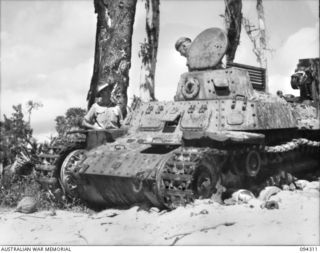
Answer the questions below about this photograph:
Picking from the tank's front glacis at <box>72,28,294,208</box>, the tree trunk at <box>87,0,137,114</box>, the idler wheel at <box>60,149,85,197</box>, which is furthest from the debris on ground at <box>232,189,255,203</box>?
the tree trunk at <box>87,0,137,114</box>

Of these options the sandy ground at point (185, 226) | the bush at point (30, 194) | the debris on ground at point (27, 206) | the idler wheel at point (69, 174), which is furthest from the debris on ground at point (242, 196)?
the debris on ground at point (27, 206)

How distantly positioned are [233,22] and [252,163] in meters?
8.78

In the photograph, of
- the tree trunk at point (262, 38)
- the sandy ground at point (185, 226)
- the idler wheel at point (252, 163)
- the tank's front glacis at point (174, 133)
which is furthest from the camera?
the tree trunk at point (262, 38)

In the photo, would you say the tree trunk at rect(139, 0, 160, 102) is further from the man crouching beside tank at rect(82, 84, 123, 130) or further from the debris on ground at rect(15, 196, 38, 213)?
the debris on ground at rect(15, 196, 38, 213)

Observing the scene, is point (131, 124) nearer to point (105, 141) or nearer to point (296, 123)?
point (105, 141)

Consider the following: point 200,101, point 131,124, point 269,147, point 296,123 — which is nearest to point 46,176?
point 131,124

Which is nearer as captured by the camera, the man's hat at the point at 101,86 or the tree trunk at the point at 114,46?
the man's hat at the point at 101,86

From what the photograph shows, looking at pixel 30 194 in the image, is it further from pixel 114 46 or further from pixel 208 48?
pixel 114 46

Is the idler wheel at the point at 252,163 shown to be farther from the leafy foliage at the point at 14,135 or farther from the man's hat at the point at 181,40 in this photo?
the leafy foliage at the point at 14,135

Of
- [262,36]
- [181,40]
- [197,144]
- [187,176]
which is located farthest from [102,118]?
[262,36]

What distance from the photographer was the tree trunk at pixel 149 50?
1377 centimetres

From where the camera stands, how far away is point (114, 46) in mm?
12266

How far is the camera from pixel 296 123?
31.8ft

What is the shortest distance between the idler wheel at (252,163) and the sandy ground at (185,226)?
536 mm
